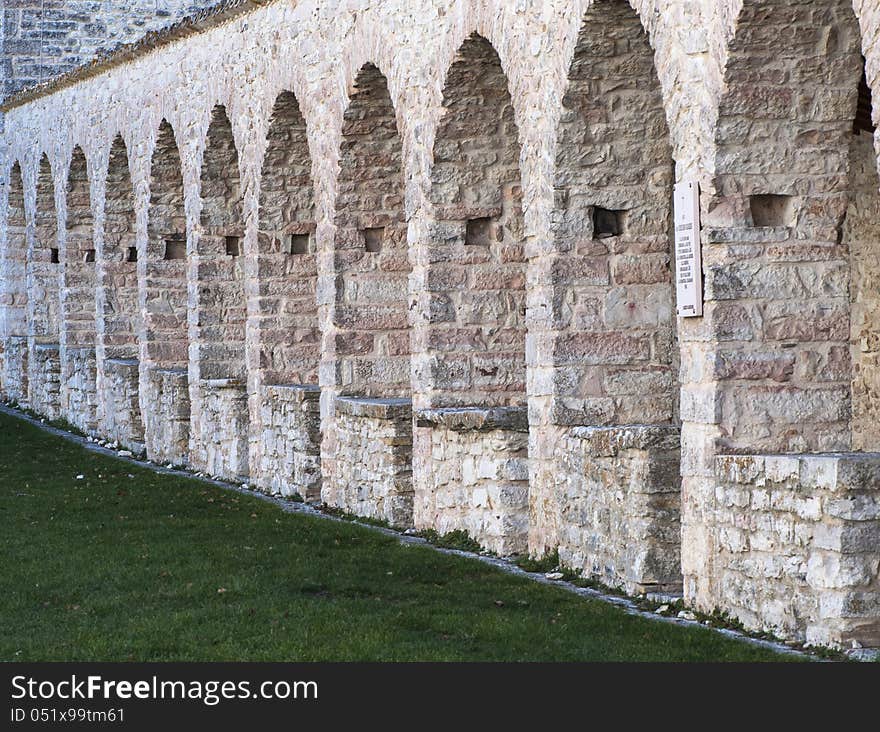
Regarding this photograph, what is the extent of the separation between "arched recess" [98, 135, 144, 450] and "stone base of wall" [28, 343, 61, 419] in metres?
2.50

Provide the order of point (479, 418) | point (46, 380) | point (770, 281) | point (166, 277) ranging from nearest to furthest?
point (770, 281), point (479, 418), point (166, 277), point (46, 380)

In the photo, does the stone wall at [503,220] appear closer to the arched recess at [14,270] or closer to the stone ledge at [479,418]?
the stone ledge at [479,418]

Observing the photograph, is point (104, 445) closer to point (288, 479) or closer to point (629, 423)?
point (288, 479)

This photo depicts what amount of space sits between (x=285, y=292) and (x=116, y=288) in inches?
214

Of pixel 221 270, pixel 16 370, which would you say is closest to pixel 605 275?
pixel 221 270

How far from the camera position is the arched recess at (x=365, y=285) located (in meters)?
12.4

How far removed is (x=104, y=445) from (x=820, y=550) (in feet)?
40.4

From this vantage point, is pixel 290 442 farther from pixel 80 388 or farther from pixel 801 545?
pixel 80 388

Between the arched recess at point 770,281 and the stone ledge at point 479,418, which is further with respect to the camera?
the stone ledge at point 479,418

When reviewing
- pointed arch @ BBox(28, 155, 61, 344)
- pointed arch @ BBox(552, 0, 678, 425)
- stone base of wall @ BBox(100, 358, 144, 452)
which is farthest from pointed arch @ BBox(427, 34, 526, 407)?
pointed arch @ BBox(28, 155, 61, 344)

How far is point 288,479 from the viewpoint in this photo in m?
13.6

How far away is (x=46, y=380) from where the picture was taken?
862 inches

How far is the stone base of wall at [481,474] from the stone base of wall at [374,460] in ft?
2.00

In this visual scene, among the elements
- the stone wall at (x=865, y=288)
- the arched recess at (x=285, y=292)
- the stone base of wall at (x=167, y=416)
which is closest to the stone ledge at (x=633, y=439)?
the stone wall at (x=865, y=288)
